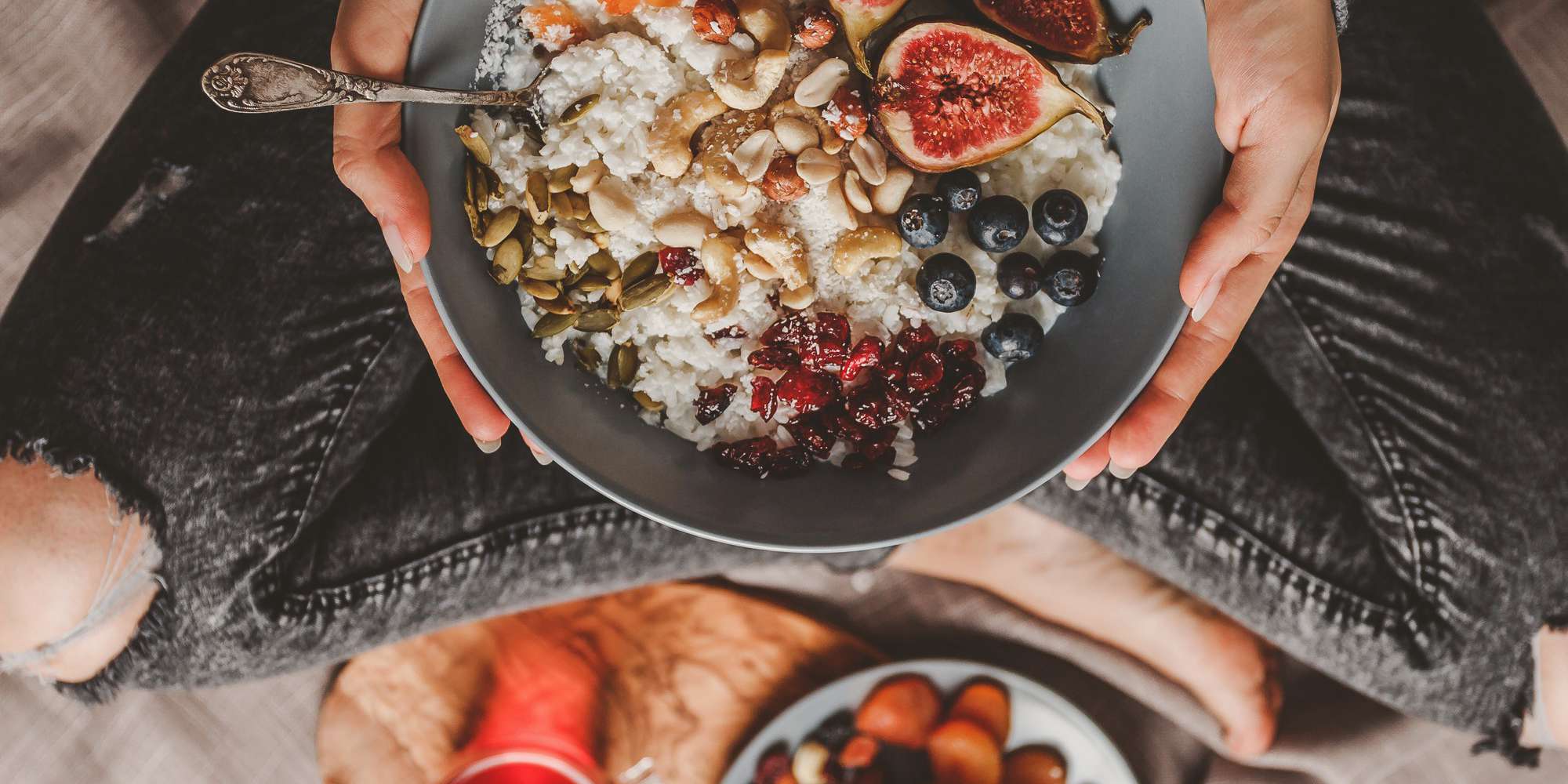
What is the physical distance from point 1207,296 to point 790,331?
1.54 ft

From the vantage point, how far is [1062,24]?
1076 mm

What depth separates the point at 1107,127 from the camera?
1.08 m

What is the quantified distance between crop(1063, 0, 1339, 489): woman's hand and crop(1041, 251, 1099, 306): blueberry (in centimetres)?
11

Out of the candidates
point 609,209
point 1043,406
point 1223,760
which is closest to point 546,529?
point 609,209

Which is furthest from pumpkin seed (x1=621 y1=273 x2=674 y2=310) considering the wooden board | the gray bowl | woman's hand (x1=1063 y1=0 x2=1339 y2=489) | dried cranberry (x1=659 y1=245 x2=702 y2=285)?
the wooden board

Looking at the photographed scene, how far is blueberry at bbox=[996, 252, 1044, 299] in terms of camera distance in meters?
1.06

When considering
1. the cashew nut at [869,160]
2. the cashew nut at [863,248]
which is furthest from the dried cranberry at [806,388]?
the cashew nut at [869,160]

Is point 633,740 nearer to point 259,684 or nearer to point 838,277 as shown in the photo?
point 259,684

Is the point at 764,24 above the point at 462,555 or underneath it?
above

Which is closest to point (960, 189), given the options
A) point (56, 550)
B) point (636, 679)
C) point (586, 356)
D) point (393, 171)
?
point (586, 356)

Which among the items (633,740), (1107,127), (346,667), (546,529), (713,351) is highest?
(1107,127)

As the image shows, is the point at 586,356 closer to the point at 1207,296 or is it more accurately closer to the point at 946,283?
the point at 946,283

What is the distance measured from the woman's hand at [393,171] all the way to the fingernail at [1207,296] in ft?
2.69

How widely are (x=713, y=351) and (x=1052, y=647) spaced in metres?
0.96
